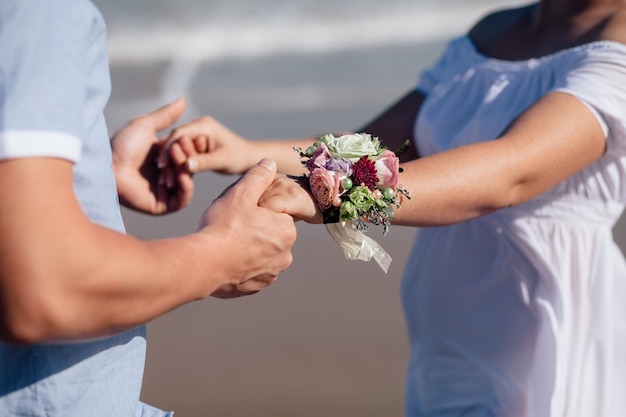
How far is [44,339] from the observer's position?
1.47 metres

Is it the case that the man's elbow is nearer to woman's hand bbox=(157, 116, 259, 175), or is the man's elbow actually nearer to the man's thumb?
the man's thumb

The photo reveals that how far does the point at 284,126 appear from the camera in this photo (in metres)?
7.93

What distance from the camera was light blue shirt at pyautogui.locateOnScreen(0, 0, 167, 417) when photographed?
146 cm

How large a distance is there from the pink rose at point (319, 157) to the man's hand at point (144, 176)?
0.83 metres

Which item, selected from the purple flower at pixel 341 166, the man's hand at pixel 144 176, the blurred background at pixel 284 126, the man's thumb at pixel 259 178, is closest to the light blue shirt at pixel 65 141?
the man's thumb at pixel 259 178

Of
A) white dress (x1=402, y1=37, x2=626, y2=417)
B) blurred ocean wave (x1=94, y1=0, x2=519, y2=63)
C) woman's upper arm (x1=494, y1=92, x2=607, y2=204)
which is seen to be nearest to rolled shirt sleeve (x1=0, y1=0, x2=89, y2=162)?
woman's upper arm (x1=494, y1=92, x2=607, y2=204)

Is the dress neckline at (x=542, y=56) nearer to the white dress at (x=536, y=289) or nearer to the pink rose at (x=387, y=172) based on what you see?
the white dress at (x=536, y=289)

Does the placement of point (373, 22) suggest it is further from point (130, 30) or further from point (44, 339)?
point (44, 339)

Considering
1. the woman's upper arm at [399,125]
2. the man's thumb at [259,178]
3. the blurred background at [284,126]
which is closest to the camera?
the man's thumb at [259,178]

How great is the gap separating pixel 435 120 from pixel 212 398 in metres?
2.29

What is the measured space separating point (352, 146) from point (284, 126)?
574cm

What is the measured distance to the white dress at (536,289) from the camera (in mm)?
2695

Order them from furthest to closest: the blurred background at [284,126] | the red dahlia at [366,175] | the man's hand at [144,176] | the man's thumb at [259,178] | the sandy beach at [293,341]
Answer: the blurred background at [284,126] < the sandy beach at [293,341] < the man's hand at [144,176] < the red dahlia at [366,175] < the man's thumb at [259,178]

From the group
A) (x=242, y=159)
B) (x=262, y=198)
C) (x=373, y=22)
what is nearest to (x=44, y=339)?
(x=262, y=198)
